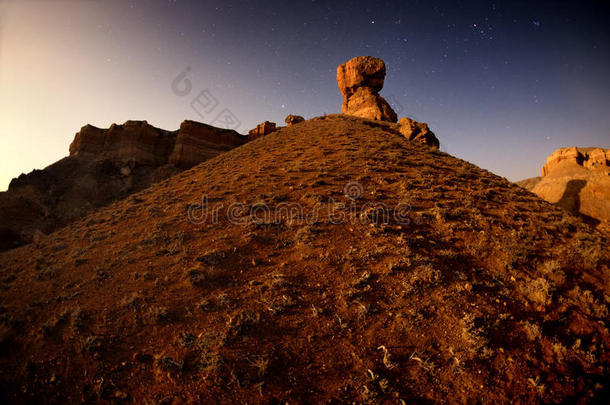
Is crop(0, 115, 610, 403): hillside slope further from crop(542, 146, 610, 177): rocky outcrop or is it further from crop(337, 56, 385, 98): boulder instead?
crop(542, 146, 610, 177): rocky outcrop

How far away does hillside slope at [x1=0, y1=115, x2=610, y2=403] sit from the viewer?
3.58 meters

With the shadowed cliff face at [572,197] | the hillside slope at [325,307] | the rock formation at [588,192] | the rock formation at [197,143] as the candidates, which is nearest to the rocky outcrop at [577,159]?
the rock formation at [588,192]

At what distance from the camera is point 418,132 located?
22906 mm

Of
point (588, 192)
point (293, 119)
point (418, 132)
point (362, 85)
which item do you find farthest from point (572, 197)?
point (293, 119)

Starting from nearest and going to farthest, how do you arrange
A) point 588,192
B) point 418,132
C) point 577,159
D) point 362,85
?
point 588,192, point 418,132, point 577,159, point 362,85

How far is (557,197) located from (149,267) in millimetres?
33295

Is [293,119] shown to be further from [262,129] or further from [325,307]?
[325,307]

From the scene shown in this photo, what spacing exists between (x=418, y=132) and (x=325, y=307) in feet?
76.3

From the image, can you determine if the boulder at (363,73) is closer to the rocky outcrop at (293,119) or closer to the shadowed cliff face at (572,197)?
the rocky outcrop at (293,119)

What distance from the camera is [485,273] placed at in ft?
18.6

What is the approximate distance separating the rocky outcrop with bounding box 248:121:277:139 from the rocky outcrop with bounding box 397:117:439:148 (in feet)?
66.9

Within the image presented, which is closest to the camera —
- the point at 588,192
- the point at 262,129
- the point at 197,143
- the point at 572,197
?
the point at 588,192

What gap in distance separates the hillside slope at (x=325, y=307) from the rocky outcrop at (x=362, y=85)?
Result: 2847 centimetres

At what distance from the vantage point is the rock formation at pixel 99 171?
1992 cm
